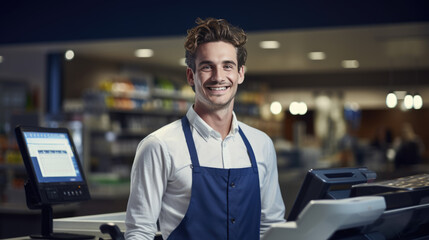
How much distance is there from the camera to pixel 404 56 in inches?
468

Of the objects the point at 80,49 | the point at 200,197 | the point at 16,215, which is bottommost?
the point at 16,215

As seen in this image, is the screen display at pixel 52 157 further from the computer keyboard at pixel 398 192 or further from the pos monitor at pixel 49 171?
the computer keyboard at pixel 398 192

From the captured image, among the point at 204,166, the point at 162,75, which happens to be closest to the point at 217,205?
the point at 204,166

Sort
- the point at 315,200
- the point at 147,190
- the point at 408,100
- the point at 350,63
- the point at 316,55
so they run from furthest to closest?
1. the point at 350,63
2. the point at 316,55
3. the point at 408,100
4. the point at 147,190
5. the point at 315,200

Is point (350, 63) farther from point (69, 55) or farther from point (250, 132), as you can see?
point (250, 132)

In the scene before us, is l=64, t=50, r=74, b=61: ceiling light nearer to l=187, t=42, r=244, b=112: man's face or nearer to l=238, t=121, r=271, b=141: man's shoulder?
l=238, t=121, r=271, b=141: man's shoulder

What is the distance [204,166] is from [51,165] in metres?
0.93

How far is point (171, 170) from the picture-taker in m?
2.01

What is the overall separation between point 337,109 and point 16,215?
972 centimetres

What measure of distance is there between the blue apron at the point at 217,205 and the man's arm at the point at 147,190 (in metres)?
0.09

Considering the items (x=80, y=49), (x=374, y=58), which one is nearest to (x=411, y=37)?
(x=374, y=58)

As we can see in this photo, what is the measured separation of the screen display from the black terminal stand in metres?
0.06

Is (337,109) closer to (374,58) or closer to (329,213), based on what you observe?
(374,58)

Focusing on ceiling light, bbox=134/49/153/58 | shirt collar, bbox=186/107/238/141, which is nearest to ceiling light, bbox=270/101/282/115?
ceiling light, bbox=134/49/153/58
